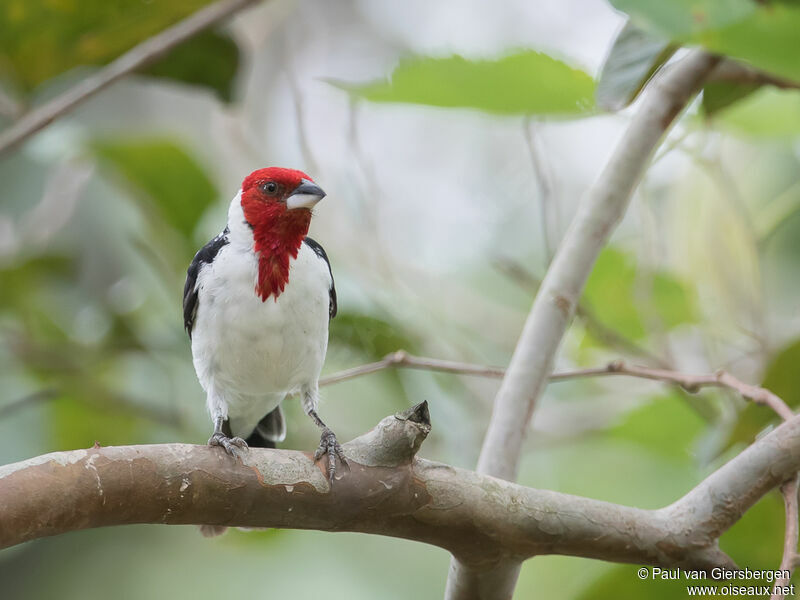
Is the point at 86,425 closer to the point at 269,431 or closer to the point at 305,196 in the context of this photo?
the point at 269,431

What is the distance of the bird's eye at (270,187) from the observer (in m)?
2.64

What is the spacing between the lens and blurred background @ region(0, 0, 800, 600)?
244 cm

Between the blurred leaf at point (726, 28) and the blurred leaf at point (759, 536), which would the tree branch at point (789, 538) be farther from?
the blurred leaf at point (726, 28)

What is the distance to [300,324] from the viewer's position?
2.49 metres

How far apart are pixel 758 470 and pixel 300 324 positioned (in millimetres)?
1257

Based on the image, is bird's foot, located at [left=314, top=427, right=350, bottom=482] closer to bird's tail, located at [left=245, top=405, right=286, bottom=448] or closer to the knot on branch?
the knot on branch

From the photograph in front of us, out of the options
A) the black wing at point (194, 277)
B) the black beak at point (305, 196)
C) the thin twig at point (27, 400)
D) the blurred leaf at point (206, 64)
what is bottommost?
the thin twig at point (27, 400)

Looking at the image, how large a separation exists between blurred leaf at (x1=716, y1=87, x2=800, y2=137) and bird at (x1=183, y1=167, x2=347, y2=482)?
52.7 inches

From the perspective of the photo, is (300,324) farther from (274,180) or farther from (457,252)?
(457,252)

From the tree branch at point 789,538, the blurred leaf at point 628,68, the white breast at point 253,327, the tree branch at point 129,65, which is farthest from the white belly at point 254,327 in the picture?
the tree branch at point 789,538

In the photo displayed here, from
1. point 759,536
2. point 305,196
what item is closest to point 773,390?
point 759,536

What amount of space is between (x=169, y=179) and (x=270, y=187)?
0.92m

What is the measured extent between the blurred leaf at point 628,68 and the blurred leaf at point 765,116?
21.8 inches

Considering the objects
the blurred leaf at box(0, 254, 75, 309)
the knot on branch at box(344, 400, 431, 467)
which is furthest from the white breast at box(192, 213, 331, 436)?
the blurred leaf at box(0, 254, 75, 309)
